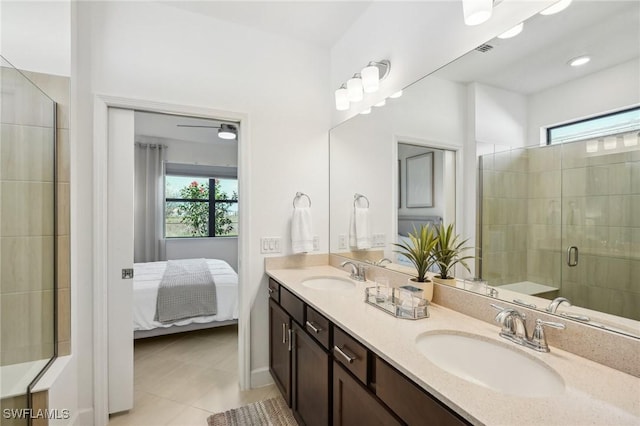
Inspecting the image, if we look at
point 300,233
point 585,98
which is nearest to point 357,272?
point 300,233

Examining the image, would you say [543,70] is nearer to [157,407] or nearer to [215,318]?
[157,407]

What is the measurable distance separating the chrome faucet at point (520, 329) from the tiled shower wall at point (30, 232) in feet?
6.92

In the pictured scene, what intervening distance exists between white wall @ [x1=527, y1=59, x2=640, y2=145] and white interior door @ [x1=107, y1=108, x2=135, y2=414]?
2.12 m

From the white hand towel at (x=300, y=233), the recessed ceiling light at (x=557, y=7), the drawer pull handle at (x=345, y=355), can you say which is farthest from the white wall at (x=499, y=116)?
the white hand towel at (x=300, y=233)

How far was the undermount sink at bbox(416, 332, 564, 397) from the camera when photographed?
2.80 feet

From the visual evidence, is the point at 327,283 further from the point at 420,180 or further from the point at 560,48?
the point at 560,48

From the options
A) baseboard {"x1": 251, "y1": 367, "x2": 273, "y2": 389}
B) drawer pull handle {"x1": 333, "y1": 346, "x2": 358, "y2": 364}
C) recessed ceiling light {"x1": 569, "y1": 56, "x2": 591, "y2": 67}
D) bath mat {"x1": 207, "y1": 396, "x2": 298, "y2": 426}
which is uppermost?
recessed ceiling light {"x1": 569, "y1": 56, "x2": 591, "y2": 67}

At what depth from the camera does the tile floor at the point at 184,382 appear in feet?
6.08

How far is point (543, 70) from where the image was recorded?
1.08 metres

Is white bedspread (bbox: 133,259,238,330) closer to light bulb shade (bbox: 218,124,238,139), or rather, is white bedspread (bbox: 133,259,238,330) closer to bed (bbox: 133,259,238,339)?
bed (bbox: 133,259,238,339)

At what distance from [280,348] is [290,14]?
7.33 feet

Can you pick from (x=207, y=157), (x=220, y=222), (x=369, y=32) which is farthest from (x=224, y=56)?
(x=220, y=222)

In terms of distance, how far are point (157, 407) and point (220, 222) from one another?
3766 mm

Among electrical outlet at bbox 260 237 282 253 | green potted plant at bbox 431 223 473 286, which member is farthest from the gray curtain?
green potted plant at bbox 431 223 473 286
